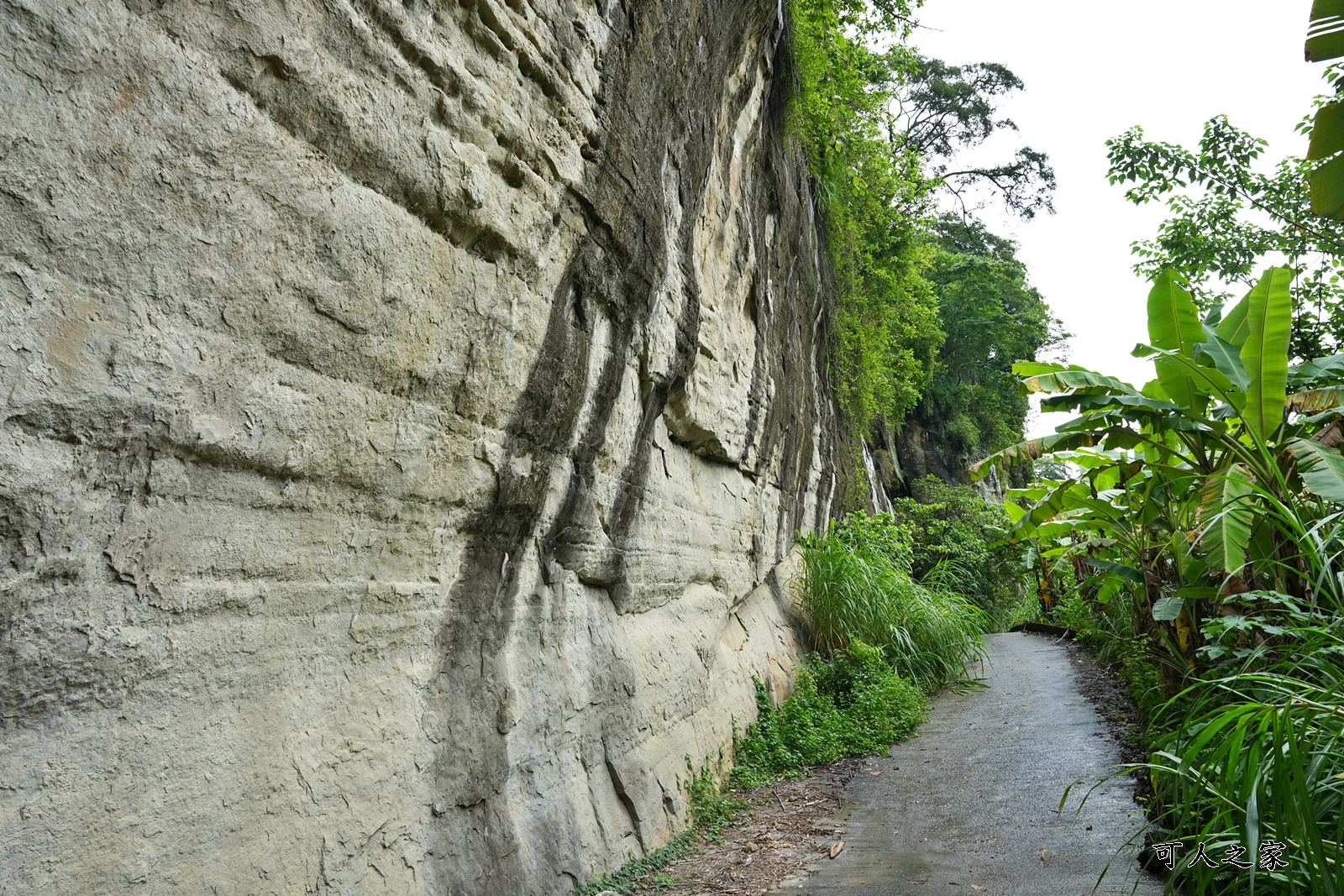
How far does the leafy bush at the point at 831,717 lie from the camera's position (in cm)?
639

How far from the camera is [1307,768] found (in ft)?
8.74

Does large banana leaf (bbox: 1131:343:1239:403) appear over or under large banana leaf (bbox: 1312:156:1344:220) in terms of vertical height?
under

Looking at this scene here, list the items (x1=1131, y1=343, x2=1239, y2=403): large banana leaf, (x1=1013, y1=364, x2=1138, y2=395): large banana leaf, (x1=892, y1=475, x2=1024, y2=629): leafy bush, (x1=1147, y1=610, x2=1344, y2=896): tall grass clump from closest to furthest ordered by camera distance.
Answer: (x1=1147, y1=610, x2=1344, y2=896): tall grass clump → (x1=1131, y1=343, x2=1239, y2=403): large banana leaf → (x1=1013, y1=364, x2=1138, y2=395): large banana leaf → (x1=892, y1=475, x2=1024, y2=629): leafy bush

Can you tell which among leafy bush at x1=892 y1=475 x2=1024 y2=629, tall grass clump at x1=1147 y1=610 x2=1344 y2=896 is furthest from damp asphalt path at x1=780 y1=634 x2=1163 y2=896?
leafy bush at x1=892 y1=475 x2=1024 y2=629

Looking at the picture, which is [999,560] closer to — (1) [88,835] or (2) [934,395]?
(2) [934,395]

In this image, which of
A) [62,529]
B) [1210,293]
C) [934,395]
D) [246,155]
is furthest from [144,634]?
[934,395]

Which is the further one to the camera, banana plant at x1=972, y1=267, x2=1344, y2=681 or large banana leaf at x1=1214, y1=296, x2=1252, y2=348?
large banana leaf at x1=1214, y1=296, x2=1252, y2=348

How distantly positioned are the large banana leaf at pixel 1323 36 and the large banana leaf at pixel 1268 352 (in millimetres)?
1549

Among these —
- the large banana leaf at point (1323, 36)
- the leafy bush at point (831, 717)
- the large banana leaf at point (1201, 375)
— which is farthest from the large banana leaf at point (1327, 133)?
the leafy bush at point (831, 717)

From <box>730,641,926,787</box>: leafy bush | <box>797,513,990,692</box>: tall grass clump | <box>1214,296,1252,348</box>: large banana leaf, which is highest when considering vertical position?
<box>1214,296,1252,348</box>: large banana leaf

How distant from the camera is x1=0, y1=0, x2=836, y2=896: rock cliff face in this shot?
1873 mm

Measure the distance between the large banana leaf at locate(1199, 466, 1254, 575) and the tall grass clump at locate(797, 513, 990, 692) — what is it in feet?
15.0

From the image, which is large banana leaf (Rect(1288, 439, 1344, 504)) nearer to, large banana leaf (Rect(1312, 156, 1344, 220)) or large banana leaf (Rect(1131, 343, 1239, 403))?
large banana leaf (Rect(1131, 343, 1239, 403))

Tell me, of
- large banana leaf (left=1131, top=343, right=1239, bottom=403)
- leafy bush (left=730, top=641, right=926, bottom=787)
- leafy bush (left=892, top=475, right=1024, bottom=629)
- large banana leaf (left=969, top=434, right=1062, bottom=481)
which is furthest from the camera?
leafy bush (left=892, top=475, right=1024, bottom=629)
